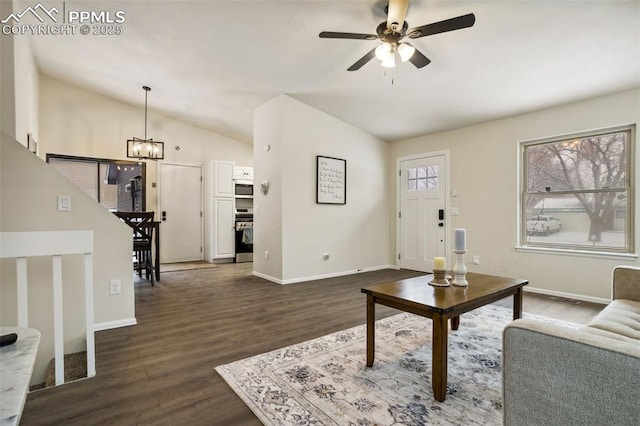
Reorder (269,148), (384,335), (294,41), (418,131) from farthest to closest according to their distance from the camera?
(418,131), (269,148), (294,41), (384,335)

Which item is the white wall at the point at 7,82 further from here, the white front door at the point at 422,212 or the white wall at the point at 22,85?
the white front door at the point at 422,212

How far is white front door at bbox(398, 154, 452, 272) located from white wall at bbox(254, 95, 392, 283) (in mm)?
460

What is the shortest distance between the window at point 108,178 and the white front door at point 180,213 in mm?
452

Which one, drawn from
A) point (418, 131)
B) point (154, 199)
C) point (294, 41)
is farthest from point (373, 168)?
point (154, 199)

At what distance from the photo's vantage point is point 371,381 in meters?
1.84

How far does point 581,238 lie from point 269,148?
14.3 ft

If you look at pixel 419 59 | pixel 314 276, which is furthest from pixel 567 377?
pixel 314 276

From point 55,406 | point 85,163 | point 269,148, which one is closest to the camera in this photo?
point 55,406

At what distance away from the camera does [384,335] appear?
2551mm

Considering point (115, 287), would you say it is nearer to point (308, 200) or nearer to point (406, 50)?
point (308, 200)

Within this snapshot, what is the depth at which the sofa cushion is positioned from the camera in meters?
1.52

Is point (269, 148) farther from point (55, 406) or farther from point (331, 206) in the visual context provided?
point (55, 406)

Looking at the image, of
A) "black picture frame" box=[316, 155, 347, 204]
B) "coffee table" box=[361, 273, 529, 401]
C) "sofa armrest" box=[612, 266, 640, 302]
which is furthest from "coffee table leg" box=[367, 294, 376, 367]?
"black picture frame" box=[316, 155, 347, 204]

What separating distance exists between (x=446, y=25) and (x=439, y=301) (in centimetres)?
192
